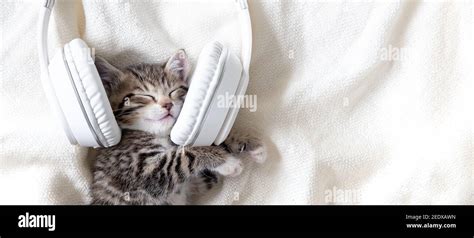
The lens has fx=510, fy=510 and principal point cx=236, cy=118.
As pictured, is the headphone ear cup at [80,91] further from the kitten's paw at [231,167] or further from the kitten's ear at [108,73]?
the kitten's paw at [231,167]

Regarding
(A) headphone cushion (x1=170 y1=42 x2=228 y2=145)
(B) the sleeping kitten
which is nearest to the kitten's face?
(B) the sleeping kitten

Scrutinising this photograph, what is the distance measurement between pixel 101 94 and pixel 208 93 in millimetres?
189

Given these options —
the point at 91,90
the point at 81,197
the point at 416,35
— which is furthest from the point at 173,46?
the point at 416,35

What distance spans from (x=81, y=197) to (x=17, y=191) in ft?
0.41

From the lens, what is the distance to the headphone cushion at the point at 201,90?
0.92 m

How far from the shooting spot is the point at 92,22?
42.7 inches

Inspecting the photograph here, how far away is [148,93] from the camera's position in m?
1.06

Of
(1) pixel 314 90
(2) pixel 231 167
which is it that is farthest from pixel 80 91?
(1) pixel 314 90

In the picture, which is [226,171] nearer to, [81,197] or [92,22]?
[81,197]

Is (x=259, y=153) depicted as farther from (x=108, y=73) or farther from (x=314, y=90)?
(x=108, y=73)

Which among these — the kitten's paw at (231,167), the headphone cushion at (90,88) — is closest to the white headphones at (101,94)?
the headphone cushion at (90,88)

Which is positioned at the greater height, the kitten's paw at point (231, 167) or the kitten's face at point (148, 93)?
the kitten's face at point (148, 93)

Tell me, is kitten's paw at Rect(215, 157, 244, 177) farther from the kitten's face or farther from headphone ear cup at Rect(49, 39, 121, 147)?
headphone ear cup at Rect(49, 39, 121, 147)

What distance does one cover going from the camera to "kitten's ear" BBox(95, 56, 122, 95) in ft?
3.38
